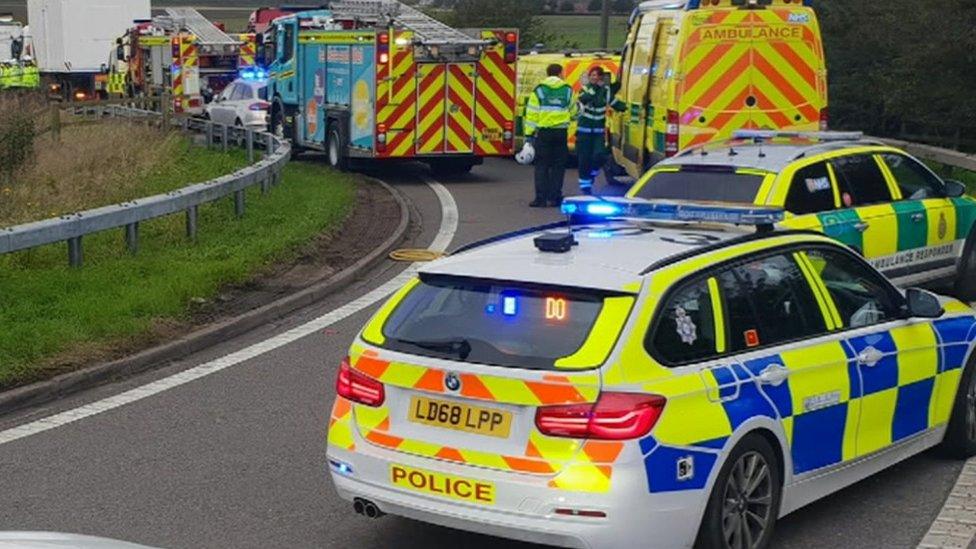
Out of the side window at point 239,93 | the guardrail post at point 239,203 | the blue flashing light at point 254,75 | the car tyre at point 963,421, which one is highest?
the car tyre at point 963,421

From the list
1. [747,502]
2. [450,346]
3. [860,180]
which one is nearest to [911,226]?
[860,180]

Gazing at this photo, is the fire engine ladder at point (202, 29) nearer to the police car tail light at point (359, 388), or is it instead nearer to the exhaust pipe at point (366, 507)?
the police car tail light at point (359, 388)

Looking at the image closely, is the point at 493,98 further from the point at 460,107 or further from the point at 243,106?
the point at 243,106

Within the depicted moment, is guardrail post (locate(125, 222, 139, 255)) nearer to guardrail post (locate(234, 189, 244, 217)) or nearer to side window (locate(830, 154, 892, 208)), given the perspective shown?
guardrail post (locate(234, 189, 244, 217))

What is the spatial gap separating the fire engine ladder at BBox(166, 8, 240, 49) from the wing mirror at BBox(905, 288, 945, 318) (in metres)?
37.2

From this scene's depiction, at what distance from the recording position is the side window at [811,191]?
36.6 ft

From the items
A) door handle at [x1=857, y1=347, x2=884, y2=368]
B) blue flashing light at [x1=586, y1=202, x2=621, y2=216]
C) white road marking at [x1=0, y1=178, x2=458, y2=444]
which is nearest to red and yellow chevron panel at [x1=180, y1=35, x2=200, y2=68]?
white road marking at [x1=0, y1=178, x2=458, y2=444]

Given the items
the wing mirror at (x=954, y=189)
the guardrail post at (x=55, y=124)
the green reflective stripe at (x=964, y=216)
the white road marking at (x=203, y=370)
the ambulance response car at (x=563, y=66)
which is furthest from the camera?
the ambulance response car at (x=563, y=66)

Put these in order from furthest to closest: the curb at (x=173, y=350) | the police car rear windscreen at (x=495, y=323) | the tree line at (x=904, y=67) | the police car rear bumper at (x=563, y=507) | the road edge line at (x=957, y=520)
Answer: the tree line at (x=904, y=67)
the curb at (x=173, y=350)
the road edge line at (x=957, y=520)
the police car rear windscreen at (x=495, y=323)
the police car rear bumper at (x=563, y=507)

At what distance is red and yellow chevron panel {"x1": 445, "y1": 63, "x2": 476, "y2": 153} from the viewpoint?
24.4 metres

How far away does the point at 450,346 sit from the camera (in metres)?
6.20

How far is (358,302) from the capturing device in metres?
13.1

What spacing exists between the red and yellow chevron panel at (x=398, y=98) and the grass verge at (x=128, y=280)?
5765 millimetres

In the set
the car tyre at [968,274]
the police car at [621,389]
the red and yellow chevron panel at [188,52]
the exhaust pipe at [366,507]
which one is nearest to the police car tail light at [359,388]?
the police car at [621,389]
